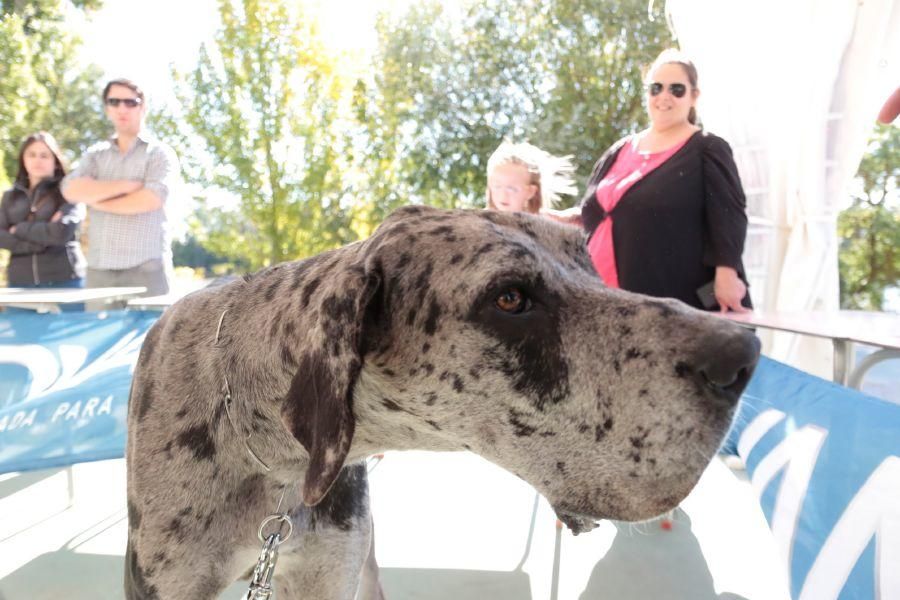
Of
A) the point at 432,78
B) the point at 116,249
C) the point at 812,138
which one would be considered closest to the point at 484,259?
the point at 116,249

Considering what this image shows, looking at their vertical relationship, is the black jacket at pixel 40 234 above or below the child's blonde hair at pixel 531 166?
below

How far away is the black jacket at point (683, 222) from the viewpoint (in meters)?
3.12

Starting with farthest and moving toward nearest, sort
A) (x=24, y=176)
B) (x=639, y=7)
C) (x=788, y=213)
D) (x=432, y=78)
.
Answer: (x=432, y=78)
(x=639, y=7)
(x=24, y=176)
(x=788, y=213)

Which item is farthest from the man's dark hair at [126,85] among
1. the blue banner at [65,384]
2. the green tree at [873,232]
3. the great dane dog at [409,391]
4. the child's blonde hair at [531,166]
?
the green tree at [873,232]

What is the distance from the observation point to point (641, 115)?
37.7ft

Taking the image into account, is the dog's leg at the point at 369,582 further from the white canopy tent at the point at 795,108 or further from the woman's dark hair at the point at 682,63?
the white canopy tent at the point at 795,108

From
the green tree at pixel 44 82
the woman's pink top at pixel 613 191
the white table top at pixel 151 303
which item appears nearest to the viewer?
the woman's pink top at pixel 613 191

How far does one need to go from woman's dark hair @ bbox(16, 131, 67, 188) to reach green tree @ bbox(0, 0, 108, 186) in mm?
5556

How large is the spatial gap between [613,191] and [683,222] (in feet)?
1.28

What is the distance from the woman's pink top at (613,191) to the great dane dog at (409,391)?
181 centimetres

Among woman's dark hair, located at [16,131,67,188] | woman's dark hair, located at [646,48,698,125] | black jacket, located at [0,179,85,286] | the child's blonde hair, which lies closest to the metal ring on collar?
the child's blonde hair

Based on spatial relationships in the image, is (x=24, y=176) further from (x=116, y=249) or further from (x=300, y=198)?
(x=300, y=198)

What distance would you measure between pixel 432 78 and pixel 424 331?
11.9 m

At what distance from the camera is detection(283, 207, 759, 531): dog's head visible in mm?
1149
